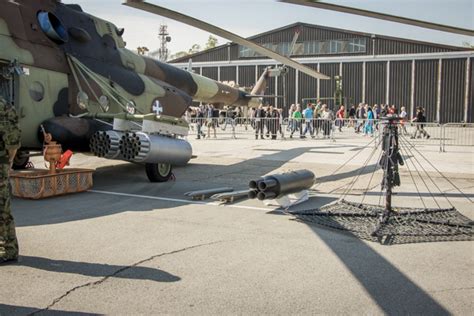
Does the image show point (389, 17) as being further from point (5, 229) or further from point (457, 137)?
point (457, 137)

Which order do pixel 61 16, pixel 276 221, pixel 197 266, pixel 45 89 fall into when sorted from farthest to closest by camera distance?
pixel 61 16 < pixel 45 89 < pixel 276 221 < pixel 197 266

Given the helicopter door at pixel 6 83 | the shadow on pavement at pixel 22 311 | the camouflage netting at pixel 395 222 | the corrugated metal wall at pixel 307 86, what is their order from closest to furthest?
the shadow on pavement at pixel 22 311, the camouflage netting at pixel 395 222, the helicopter door at pixel 6 83, the corrugated metal wall at pixel 307 86

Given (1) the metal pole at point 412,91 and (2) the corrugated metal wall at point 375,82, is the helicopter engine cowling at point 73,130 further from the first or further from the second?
(2) the corrugated metal wall at point 375,82

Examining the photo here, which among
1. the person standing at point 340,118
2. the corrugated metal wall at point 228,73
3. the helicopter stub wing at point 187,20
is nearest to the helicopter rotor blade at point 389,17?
the helicopter stub wing at point 187,20

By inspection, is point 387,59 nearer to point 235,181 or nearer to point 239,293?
point 235,181

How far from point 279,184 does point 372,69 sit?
1704 inches

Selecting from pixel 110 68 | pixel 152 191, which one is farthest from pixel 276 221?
pixel 110 68

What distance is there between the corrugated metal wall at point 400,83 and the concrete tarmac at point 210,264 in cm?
3991

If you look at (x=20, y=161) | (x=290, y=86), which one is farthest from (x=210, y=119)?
(x=290, y=86)

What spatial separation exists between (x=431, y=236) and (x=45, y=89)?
276 inches

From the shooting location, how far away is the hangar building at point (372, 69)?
4488cm

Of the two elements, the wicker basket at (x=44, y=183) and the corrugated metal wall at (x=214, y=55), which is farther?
the corrugated metal wall at (x=214, y=55)

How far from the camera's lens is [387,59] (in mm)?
46375

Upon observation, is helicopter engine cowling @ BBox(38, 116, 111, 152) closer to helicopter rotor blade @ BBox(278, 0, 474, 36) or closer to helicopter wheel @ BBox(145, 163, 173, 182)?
helicopter wheel @ BBox(145, 163, 173, 182)
